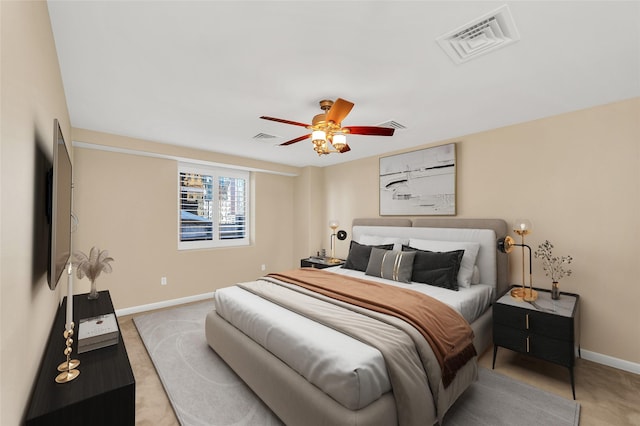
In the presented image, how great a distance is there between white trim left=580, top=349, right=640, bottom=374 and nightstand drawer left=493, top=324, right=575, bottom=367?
0.81 metres

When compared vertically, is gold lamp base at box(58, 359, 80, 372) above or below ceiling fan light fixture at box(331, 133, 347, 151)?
below

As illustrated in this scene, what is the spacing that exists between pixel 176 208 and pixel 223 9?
3.49 metres

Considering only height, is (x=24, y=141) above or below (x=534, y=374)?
above

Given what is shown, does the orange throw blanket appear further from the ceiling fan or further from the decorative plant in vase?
the decorative plant in vase

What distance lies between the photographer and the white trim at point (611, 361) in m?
2.52

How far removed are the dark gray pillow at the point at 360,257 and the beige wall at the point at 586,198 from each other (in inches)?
56.2

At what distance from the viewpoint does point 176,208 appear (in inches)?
173

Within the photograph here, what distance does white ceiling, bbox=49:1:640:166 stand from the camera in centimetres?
153

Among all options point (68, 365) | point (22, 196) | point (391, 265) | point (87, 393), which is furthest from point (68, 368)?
point (391, 265)

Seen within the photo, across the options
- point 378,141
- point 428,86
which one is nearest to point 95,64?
point 428,86

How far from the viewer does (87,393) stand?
1.24 meters

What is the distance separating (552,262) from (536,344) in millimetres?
980

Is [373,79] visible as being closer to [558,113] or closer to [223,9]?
[223,9]

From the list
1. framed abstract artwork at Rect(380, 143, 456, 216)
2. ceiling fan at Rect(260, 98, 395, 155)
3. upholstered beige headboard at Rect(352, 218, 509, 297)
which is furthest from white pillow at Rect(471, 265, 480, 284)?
ceiling fan at Rect(260, 98, 395, 155)
